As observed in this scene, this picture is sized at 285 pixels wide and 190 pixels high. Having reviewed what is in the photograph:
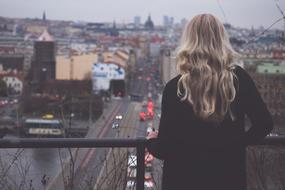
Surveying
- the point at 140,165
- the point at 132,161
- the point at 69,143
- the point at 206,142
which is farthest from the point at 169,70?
the point at 206,142

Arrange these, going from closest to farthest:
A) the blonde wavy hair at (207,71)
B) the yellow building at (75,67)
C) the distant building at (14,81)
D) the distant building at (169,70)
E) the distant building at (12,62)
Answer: the blonde wavy hair at (207,71) < the distant building at (169,70) < the distant building at (14,81) < the yellow building at (75,67) < the distant building at (12,62)

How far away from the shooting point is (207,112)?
1617 millimetres

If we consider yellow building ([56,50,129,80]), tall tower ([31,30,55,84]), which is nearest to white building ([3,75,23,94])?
tall tower ([31,30,55,84])

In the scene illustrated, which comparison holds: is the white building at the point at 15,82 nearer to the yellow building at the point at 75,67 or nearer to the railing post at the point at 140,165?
the yellow building at the point at 75,67

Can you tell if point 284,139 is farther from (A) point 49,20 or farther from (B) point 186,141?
(A) point 49,20

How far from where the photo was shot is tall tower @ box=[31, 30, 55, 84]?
148 ft

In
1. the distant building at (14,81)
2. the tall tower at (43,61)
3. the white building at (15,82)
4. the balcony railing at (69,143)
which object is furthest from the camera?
the tall tower at (43,61)

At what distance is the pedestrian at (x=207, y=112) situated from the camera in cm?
164

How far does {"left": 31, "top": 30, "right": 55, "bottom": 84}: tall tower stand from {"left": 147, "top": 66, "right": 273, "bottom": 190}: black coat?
43.1m

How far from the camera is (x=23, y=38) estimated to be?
82.6 meters

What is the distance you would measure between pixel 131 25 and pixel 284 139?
15657cm

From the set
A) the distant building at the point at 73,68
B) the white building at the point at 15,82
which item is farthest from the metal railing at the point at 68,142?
the distant building at the point at 73,68

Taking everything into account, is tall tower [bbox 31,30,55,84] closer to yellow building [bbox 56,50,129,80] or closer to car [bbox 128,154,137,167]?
yellow building [bbox 56,50,129,80]

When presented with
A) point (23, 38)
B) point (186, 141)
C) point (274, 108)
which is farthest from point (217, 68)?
point (23, 38)
